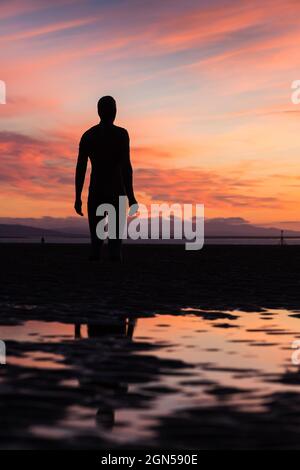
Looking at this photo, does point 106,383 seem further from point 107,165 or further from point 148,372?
point 107,165

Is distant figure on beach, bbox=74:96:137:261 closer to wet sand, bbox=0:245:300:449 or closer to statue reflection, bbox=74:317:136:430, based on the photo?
wet sand, bbox=0:245:300:449

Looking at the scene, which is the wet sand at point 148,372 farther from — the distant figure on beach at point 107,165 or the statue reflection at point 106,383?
the distant figure on beach at point 107,165

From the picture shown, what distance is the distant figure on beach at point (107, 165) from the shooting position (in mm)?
19734

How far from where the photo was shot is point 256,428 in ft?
17.1

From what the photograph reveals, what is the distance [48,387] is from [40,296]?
7.82m

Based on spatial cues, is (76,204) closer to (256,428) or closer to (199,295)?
(199,295)

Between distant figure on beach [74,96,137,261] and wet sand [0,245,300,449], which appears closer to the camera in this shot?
wet sand [0,245,300,449]

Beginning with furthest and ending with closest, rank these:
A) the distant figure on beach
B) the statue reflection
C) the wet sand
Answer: the distant figure on beach → the statue reflection → the wet sand

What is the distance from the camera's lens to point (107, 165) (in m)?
19.9

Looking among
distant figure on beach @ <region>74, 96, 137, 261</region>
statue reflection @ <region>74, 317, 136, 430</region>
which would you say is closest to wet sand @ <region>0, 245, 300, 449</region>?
statue reflection @ <region>74, 317, 136, 430</region>

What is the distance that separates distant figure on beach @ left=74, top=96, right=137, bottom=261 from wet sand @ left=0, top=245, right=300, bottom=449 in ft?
18.2

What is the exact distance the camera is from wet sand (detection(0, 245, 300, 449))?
5105mm
